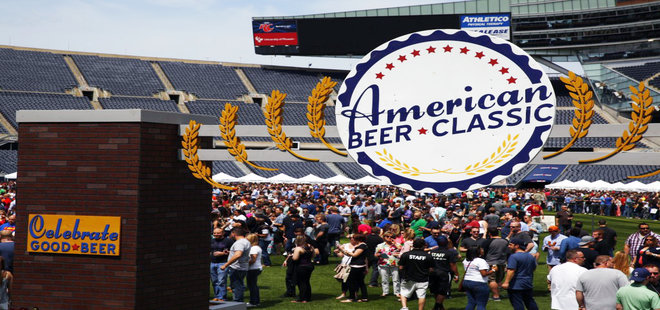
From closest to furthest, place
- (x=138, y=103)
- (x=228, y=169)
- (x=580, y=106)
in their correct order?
1. (x=580, y=106)
2. (x=228, y=169)
3. (x=138, y=103)

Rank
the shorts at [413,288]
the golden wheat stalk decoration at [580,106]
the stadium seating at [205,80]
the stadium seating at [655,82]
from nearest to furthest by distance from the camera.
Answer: the golden wheat stalk decoration at [580,106]
the shorts at [413,288]
the stadium seating at [655,82]
the stadium seating at [205,80]

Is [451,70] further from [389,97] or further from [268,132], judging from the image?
[268,132]

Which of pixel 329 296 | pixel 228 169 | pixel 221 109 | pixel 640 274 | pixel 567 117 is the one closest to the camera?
pixel 640 274

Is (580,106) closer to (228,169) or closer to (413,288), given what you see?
(413,288)

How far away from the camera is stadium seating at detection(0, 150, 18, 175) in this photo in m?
44.0

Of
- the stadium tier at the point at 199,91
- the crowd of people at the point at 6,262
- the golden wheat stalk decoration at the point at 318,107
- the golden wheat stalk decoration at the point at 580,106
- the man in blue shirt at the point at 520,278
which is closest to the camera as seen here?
the golden wheat stalk decoration at the point at 580,106

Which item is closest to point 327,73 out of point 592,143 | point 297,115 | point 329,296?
point 297,115

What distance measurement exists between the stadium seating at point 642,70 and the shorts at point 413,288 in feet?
195

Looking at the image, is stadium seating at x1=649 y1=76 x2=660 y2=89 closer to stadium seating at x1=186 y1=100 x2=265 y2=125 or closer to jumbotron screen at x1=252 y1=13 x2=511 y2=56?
jumbotron screen at x1=252 y1=13 x2=511 y2=56

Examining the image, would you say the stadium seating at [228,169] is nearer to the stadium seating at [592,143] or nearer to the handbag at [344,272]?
the stadium seating at [592,143]

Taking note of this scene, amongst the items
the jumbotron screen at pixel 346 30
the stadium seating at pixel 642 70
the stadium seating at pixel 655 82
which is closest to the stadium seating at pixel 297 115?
the jumbotron screen at pixel 346 30

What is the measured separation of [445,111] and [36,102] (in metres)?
53.4

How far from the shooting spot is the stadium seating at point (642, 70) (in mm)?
65188

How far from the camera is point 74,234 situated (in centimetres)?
911
